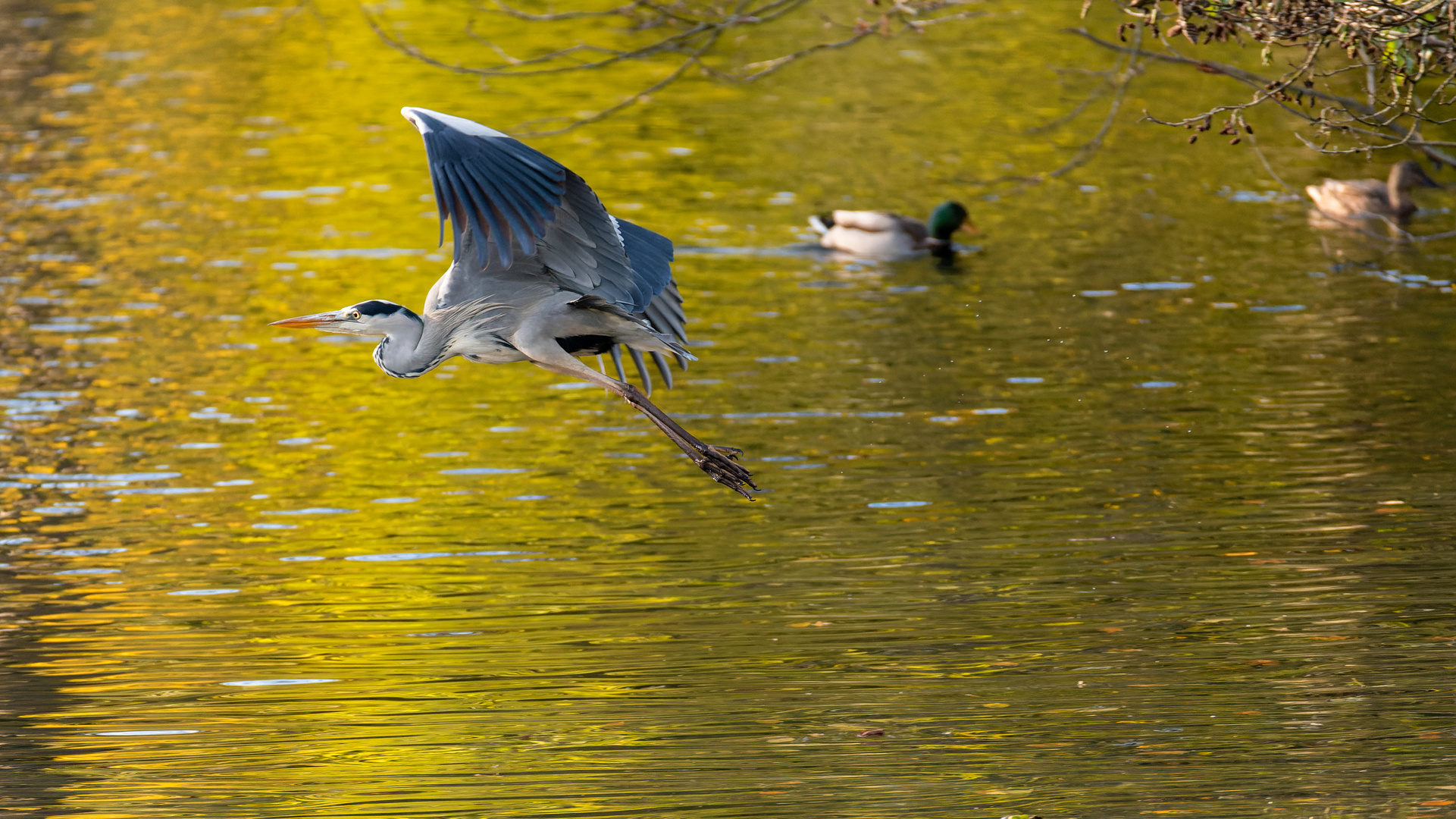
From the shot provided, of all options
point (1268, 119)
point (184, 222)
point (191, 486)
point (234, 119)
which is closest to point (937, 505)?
point (191, 486)

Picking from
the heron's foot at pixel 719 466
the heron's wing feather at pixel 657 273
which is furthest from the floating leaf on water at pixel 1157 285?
the heron's foot at pixel 719 466

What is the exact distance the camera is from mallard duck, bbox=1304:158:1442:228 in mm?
18203

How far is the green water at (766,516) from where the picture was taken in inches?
292

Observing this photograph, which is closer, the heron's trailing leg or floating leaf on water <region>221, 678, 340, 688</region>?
the heron's trailing leg

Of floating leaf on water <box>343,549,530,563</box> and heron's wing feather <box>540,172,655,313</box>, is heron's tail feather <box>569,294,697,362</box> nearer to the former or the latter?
heron's wing feather <box>540,172,655,313</box>

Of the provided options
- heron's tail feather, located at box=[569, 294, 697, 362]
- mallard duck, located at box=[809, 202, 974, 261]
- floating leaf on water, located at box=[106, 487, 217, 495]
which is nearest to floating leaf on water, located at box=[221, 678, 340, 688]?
heron's tail feather, located at box=[569, 294, 697, 362]

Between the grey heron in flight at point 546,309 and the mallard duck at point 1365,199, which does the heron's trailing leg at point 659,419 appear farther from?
the mallard duck at point 1365,199

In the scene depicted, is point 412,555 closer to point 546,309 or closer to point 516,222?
point 546,309

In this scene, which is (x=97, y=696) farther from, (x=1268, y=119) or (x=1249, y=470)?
(x=1268, y=119)

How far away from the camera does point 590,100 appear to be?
1000 inches

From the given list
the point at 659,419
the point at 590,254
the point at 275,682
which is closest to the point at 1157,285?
the point at 659,419

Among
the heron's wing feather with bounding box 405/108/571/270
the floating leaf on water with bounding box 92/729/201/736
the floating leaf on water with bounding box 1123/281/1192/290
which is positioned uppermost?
the heron's wing feather with bounding box 405/108/571/270

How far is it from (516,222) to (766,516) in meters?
3.81

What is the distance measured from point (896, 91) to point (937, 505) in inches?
606
